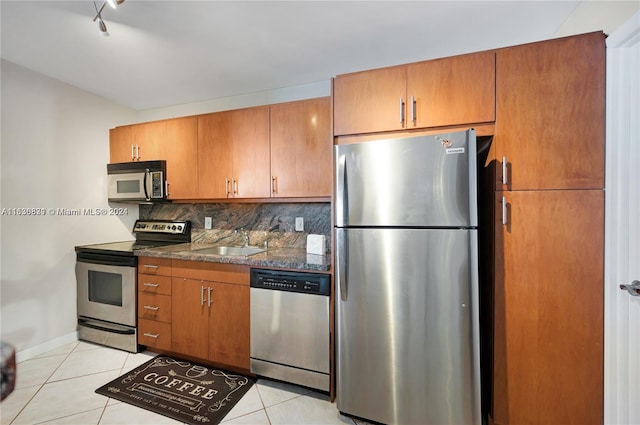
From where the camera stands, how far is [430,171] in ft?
4.92

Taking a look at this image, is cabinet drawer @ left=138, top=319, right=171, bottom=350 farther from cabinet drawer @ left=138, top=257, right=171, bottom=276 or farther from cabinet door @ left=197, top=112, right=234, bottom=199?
cabinet door @ left=197, top=112, right=234, bottom=199

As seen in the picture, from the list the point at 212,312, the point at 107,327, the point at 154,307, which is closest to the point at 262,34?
the point at 212,312

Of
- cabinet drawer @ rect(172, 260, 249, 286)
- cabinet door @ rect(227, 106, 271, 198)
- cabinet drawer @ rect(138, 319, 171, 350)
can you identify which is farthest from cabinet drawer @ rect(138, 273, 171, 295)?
cabinet door @ rect(227, 106, 271, 198)

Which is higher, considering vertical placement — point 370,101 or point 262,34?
point 262,34

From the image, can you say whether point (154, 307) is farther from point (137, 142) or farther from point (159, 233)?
point (137, 142)

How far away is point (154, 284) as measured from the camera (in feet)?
7.98

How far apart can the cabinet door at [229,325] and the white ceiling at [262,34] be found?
5.97 feet

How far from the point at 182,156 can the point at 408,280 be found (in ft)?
7.88

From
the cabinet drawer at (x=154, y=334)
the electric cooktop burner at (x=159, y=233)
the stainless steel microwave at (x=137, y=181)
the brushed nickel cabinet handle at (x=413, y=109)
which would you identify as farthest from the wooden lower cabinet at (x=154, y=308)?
the brushed nickel cabinet handle at (x=413, y=109)

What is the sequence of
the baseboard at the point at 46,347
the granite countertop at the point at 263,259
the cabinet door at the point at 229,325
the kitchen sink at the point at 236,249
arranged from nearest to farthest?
the granite countertop at the point at 263,259, the cabinet door at the point at 229,325, the baseboard at the point at 46,347, the kitchen sink at the point at 236,249

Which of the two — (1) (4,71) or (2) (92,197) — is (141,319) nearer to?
(2) (92,197)

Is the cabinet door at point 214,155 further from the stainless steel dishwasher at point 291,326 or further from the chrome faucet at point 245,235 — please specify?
the stainless steel dishwasher at point 291,326

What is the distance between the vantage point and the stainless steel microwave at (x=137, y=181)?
111 inches

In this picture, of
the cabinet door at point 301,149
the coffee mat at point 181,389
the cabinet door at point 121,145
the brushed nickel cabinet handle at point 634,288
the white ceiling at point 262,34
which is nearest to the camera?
the brushed nickel cabinet handle at point 634,288
